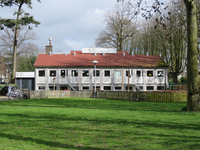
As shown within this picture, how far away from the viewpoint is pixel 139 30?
2126 inches

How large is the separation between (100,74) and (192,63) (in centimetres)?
3008

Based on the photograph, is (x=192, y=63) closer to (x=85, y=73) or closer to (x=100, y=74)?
(x=100, y=74)

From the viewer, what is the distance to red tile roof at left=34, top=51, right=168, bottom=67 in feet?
143

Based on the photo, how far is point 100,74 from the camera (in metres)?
43.7

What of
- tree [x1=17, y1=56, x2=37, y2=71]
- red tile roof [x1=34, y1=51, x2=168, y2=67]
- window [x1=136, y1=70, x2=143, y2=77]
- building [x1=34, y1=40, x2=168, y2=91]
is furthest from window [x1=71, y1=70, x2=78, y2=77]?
tree [x1=17, y1=56, x2=37, y2=71]

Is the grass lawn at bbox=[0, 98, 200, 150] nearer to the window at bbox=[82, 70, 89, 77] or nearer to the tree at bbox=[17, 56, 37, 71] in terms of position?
the window at bbox=[82, 70, 89, 77]

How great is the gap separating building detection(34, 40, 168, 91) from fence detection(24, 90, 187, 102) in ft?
31.1

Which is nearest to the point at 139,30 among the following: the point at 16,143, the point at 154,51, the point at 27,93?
the point at 154,51

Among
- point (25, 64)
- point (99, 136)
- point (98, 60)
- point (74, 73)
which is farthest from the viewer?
point (25, 64)

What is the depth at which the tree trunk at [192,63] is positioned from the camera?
1397 cm

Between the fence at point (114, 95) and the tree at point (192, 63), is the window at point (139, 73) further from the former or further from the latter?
the tree at point (192, 63)

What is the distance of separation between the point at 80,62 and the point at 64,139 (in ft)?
123

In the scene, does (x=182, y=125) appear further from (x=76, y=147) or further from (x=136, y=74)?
(x=136, y=74)

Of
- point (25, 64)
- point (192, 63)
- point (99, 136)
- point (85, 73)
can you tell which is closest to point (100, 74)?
point (85, 73)
